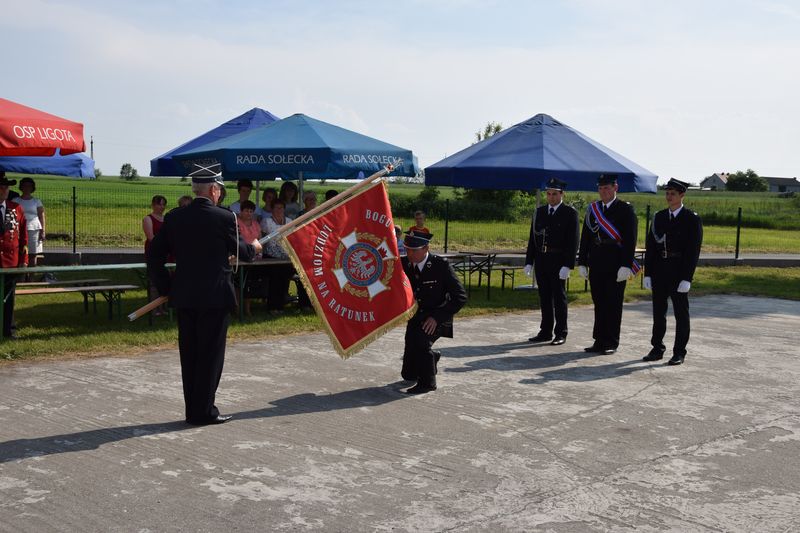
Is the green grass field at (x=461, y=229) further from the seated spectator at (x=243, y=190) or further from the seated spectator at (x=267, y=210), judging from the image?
the seated spectator at (x=267, y=210)

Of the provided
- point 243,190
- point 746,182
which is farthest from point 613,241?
point 746,182

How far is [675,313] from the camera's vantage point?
9.67 m

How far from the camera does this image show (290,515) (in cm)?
491

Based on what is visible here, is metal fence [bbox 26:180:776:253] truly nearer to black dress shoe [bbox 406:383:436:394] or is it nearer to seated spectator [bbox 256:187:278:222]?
seated spectator [bbox 256:187:278:222]

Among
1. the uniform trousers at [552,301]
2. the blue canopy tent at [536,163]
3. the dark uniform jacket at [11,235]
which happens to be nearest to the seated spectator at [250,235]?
the dark uniform jacket at [11,235]

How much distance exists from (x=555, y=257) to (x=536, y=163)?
149 inches

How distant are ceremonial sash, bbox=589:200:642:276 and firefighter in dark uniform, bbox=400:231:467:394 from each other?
2.88 m

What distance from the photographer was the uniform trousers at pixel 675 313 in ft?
31.6

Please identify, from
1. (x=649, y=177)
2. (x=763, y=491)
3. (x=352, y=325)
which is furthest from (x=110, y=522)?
(x=649, y=177)

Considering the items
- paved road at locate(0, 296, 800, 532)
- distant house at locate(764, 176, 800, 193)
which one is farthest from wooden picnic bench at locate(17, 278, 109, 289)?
distant house at locate(764, 176, 800, 193)

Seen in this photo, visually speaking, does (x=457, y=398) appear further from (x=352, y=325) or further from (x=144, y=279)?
(x=144, y=279)

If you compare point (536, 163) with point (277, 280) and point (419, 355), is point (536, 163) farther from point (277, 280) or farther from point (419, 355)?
point (419, 355)

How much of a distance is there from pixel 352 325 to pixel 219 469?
94.3 inches

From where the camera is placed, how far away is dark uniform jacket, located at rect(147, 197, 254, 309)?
6602mm
